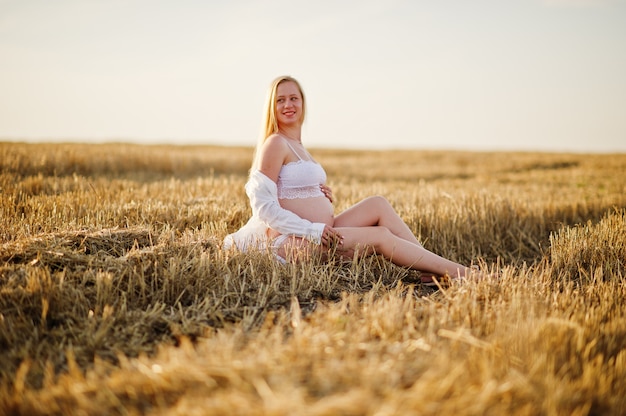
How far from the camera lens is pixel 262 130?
470 centimetres

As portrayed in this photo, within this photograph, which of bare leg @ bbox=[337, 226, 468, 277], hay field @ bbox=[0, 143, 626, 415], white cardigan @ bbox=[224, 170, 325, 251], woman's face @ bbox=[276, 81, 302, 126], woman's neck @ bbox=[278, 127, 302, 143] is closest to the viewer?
hay field @ bbox=[0, 143, 626, 415]

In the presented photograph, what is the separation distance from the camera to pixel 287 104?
457cm

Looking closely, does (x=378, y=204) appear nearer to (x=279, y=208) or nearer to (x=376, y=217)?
(x=376, y=217)

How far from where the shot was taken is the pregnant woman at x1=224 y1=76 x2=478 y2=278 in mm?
4234

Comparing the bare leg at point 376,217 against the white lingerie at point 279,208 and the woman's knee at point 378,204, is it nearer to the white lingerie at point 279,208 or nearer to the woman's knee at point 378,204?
the woman's knee at point 378,204

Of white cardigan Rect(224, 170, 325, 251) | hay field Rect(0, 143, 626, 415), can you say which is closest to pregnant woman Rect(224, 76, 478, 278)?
white cardigan Rect(224, 170, 325, 251)

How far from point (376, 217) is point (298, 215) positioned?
787mm

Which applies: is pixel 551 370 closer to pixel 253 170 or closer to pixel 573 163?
pixel 253 170

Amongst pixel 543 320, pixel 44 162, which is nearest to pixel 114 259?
pixel 543 320

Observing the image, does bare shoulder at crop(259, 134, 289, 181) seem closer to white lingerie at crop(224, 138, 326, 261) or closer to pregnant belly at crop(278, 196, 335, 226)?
white lingerie at crop(224, 138, 326, 261)

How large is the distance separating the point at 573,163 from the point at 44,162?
23.3 metres

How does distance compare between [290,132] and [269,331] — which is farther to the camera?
[290,132]

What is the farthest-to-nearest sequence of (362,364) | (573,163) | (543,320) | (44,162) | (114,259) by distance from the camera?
1. (573,163)
2. (44,162)
3. (114,259)
4. (543,320)
5. (362,364)

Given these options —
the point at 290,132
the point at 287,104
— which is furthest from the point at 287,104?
the point at 290,132
